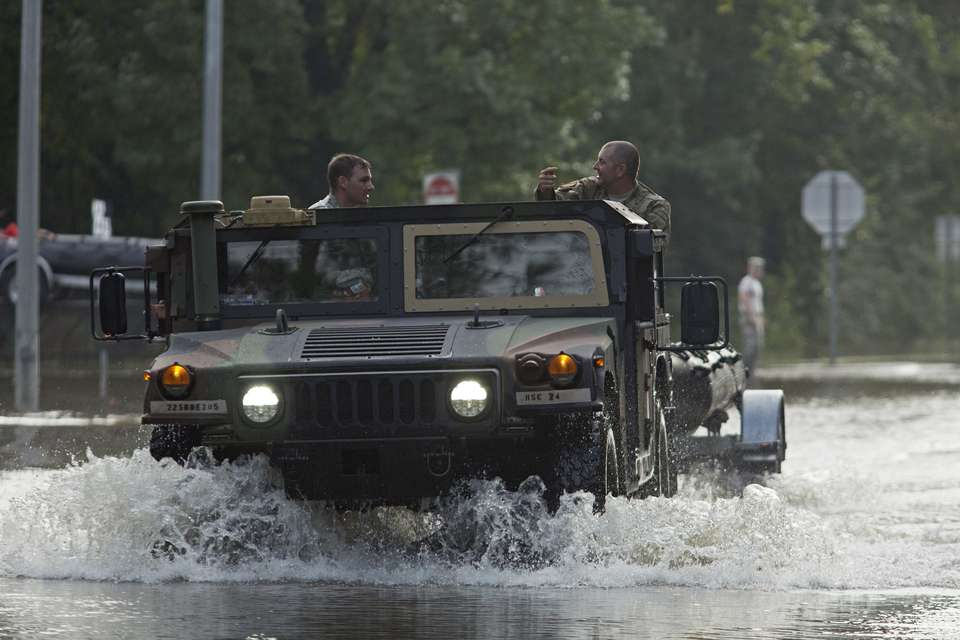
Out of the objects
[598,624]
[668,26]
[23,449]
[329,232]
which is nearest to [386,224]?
[329,232]

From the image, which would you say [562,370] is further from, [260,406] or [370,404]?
[260,406]

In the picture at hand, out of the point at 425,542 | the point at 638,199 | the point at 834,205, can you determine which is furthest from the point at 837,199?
the point at 425,542

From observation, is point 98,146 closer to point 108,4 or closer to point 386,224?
point 108,4

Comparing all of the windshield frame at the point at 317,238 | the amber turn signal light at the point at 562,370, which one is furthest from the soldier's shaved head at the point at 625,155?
the amber turn signal light at the point at 562,370

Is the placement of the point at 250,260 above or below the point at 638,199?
below

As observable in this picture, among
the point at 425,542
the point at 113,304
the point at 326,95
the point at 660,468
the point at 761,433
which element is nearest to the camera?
the point at 425,542

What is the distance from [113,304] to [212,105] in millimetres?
15311

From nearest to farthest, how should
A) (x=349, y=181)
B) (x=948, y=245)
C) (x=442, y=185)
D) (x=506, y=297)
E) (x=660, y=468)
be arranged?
1. (x=506, y=297)
2. (x=349, y=181)
3. (x=660, y=468)
4. (x=442, y=185)
5. (x=948, y=245)

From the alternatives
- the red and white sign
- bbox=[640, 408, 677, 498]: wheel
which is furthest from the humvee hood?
the red and white sign

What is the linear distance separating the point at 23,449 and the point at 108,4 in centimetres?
1876

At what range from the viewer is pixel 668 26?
48312 millimetres

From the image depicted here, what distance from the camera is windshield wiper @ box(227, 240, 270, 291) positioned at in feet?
38.5

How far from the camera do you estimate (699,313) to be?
1166 centimetres

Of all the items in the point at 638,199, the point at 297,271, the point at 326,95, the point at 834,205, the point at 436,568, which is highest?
the point at 326,95
